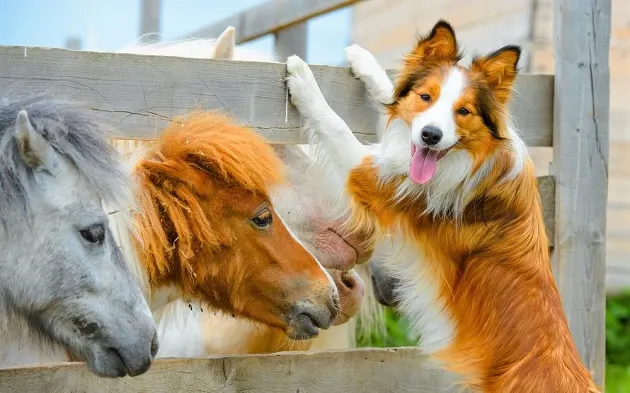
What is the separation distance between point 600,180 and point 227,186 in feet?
6.23

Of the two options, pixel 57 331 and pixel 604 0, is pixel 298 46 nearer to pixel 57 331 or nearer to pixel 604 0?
pixel 604 0

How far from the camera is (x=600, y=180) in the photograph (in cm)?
419

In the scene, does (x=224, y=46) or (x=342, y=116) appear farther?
(x=224, y=46)

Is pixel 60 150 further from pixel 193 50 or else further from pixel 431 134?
pixel 193 50

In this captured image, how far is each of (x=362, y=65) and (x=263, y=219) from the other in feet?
3.26

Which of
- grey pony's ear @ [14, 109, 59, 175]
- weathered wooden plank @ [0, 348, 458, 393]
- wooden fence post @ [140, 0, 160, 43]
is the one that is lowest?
weathered wooden plank @ [0, 348, 458, 393]

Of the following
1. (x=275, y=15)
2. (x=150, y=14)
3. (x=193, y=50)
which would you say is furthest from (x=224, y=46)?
(x=150, y=14)

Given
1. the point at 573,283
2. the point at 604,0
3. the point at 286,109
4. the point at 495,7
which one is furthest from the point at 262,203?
the point at 495,7

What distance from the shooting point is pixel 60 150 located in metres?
2.63

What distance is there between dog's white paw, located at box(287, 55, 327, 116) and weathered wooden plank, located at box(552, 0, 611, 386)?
1.26 m

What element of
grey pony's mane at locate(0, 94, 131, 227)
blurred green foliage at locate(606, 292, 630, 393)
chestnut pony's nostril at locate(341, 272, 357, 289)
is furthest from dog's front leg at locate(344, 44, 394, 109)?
blurred green foliage at locate(606, 292, 630, 393)

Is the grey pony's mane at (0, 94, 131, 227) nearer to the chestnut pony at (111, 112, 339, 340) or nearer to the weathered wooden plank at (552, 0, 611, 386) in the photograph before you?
the chestnut pony at (111, 112, 339, 340)

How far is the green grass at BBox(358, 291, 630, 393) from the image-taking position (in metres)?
7.02

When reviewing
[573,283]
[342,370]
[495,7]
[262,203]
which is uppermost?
[495,7]
